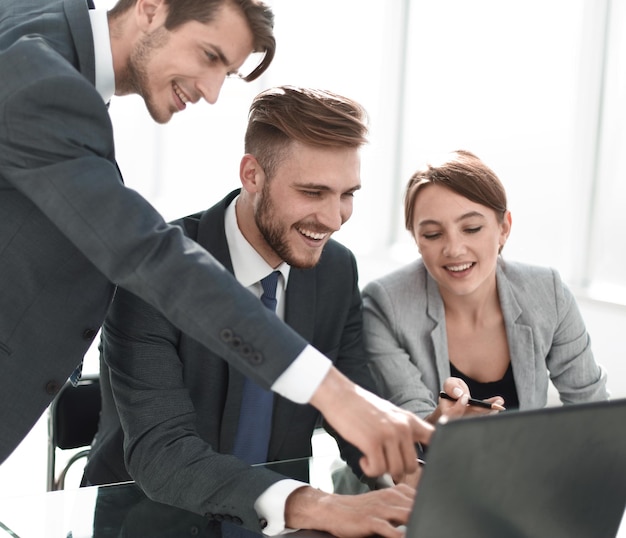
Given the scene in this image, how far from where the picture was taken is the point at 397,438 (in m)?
1.29

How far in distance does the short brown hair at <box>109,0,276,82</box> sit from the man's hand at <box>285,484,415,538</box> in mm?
839

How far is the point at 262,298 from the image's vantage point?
2109 millimetres

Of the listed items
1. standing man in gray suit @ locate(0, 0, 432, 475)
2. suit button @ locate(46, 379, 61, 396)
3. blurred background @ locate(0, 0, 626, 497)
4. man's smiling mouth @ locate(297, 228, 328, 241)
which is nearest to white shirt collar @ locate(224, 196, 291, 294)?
man's smiling mouth @ locate(297, 228, 328, 241)

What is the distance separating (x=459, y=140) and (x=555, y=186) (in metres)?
0.96

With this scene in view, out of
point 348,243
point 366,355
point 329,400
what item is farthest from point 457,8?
point 329,400

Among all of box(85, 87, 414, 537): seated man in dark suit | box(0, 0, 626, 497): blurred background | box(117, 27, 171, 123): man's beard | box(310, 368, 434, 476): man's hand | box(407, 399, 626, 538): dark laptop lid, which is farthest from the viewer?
box(0, 0, 626, 497): blurred background

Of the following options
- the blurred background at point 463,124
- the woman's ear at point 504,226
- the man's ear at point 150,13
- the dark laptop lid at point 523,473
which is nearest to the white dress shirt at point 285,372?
the dark laptop lid at point 523,473

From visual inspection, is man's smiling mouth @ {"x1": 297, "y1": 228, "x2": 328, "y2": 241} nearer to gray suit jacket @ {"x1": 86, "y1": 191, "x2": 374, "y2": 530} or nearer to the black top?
gray suit jacket @ {"x1": 86, "y1": 191, "x2": 374, "y2": 530}

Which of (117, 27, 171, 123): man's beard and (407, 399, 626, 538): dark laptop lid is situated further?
(117, 27, 171, 123): man's beard

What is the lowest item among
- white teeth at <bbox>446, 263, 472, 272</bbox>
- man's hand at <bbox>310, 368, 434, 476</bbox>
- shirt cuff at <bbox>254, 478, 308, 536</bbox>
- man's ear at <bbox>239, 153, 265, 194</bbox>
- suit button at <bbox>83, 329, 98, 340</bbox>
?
shirt cuff at <bbox>254, 478, 308, 536</bbox>

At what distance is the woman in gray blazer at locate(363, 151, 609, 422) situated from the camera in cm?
240

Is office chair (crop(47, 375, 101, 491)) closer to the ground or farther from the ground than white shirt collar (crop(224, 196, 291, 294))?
closer to the ground

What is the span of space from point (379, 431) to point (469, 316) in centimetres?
129

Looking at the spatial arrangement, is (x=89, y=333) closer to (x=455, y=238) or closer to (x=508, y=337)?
(x=455, y=238)
